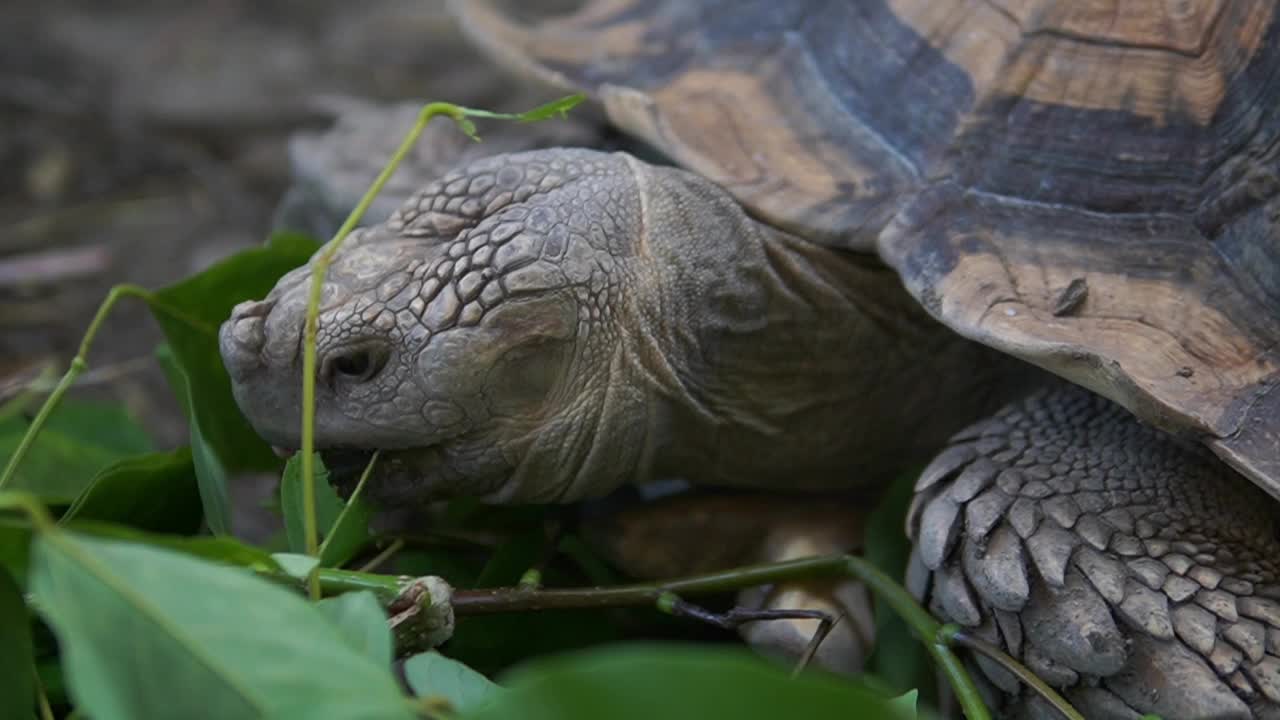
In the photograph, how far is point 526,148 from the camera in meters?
2.35

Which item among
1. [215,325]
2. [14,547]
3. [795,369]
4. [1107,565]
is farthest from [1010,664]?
[215,325]

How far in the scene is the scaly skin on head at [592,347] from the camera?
1.65 metres

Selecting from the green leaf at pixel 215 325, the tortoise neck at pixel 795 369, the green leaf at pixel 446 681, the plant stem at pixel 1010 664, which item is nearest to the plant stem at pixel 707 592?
the plant stem at pixel 1010 664

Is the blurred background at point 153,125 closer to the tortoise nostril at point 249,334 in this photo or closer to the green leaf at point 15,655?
the tortoise nostril at point 249,334

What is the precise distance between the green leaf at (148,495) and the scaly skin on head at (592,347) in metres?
0.15

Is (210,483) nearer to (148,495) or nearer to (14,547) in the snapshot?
(148,495)

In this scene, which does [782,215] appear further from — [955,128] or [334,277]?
[334,277]

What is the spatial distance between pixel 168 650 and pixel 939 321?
104 cm

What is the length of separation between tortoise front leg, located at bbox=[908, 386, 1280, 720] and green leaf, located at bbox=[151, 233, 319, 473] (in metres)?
0.99

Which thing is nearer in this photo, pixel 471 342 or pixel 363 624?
pixel 363 624

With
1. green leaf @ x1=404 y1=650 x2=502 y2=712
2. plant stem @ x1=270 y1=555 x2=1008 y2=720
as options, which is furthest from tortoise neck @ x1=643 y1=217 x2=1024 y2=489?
green leaf @ x1=404 y1=650 x2=502 y2=712

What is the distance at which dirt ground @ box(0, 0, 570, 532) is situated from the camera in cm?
324

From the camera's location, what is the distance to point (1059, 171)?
1773mm

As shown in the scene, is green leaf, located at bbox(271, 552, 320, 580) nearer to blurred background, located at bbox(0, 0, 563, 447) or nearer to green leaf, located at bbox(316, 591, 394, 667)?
green leaf, located at bbox(316, 591, 394, 667)
